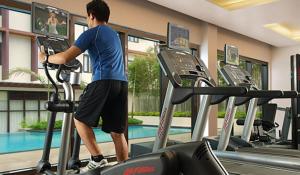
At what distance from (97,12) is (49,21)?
334mm

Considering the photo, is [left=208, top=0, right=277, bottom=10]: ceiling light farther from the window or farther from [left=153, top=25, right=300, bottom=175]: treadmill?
[left=153, top=25, right=300, bottom=175]: treadmill

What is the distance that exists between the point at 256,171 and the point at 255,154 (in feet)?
1.32

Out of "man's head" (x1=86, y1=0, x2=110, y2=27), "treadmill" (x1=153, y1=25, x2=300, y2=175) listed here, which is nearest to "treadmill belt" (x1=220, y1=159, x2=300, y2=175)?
"treadmill" (x1=153, y1=25, x2=300, y2=175)

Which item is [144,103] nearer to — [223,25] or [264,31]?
[223,25]

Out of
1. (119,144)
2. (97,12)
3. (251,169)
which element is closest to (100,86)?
(119,144)

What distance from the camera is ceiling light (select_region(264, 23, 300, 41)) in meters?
6.75

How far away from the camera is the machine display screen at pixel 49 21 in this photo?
2.10m

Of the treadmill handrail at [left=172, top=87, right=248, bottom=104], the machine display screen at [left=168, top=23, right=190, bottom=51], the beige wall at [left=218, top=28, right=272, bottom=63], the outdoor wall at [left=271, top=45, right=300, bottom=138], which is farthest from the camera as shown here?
the outdoor wall at [left=271, top=45, right=300, bottom=138]

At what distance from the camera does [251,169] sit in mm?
2430

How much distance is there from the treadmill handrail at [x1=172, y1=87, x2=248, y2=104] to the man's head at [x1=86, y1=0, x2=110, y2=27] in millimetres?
731

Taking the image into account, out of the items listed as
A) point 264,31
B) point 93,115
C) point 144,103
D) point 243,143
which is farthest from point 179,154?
point 264,31

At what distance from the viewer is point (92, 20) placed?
222cm

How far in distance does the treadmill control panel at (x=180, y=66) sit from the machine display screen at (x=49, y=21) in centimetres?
73

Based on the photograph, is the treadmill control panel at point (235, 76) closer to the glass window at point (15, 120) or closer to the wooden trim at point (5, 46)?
the wooden trim at point (5, 46)
